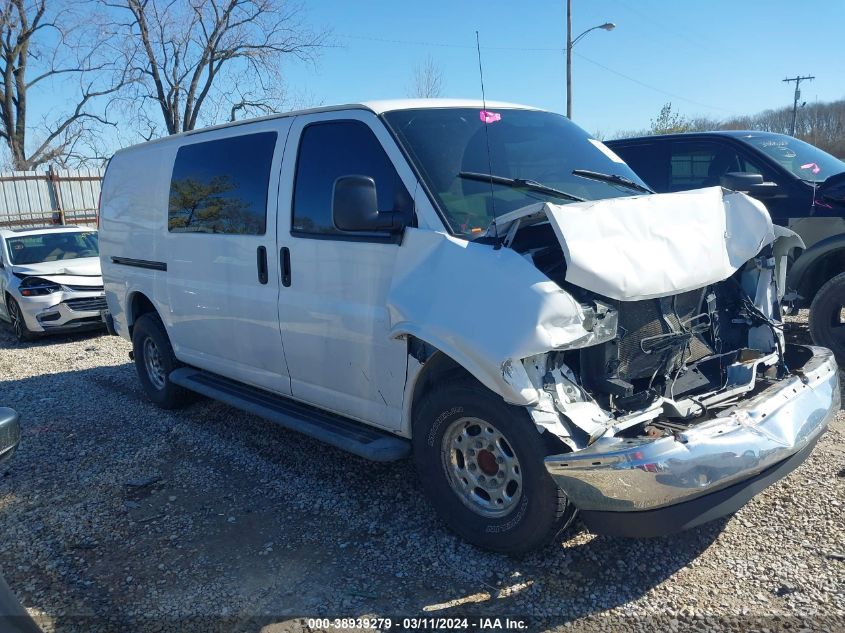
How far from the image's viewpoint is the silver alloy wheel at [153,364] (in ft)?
20.2

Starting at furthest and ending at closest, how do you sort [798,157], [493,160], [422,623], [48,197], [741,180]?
1. [48,197]
2. [798,157]
3. [741,180]
4. [493,160]
5. [422,623]

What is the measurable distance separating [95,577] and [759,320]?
373cm

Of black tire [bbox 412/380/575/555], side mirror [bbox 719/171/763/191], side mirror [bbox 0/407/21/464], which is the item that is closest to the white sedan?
black tire [bbox 412/380/575/555]

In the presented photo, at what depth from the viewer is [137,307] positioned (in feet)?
20.8

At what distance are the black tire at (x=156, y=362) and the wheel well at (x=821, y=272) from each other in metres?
5.63

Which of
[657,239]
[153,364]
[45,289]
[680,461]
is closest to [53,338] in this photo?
[45,289]

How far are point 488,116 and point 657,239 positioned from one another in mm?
1427

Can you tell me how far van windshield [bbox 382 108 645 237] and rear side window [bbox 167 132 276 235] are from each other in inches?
45.8

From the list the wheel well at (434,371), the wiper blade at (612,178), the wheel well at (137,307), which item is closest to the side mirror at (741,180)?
the wiper blade at (612,178)

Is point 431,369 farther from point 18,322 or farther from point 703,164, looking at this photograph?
point 18,322

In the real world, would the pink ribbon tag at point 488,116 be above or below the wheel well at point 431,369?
above

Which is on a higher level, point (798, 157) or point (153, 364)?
point (798, 157)

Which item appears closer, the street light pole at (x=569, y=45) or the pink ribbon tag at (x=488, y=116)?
the pink ribbon tag at (x=488, y=116)

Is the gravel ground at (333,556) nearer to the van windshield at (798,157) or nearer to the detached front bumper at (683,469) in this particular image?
the detached front bumper at (683,469)
